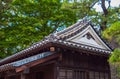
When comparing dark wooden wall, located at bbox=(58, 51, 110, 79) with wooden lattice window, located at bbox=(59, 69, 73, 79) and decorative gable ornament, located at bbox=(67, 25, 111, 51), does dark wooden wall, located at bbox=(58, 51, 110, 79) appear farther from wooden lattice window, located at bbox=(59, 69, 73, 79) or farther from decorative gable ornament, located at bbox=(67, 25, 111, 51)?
decorative gable ornament, located at bbox=(67, 25, 111, 51)

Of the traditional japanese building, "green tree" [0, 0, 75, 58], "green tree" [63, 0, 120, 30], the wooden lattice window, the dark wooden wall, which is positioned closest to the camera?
the traditional japanese building

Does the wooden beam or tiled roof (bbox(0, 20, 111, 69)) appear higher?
tiled roof (bbox(0, 20, 111, 69))

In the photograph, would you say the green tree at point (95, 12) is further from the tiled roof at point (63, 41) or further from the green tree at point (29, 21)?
the tiled roof at point (63, 41)

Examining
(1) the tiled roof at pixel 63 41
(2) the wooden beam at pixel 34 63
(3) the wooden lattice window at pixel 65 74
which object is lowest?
(3) the wooden lattice window at pixel 65 74

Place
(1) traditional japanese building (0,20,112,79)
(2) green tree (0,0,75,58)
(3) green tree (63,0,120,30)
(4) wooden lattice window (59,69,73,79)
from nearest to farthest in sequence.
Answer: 1. (1) traditional japanese building (0,20,112,79)
2. (4) wooden lattice window (59,69,73,79)
3. (3) green tree (63,0,120,30)
4. (2) green tree (0,0,75,58)

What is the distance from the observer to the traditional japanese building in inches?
361

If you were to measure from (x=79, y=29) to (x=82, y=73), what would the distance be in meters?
2.35

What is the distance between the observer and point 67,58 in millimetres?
10070

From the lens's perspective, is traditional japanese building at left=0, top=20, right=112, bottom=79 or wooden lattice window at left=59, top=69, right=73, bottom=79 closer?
traditional japanese building at left=0, top=20, right=112, bottom=79

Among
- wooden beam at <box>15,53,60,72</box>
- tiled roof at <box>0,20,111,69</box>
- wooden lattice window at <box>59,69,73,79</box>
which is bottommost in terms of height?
wooden lattice window at <box>59,69,73,79</box>

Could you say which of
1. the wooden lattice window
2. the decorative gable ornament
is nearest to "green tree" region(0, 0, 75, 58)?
the decorative gable ornament

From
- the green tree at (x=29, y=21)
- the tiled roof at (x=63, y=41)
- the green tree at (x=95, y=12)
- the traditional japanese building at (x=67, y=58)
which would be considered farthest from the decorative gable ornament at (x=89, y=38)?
the green tree at (x=29, y=21)

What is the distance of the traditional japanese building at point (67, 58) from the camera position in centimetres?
916

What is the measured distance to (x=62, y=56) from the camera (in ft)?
32.1
